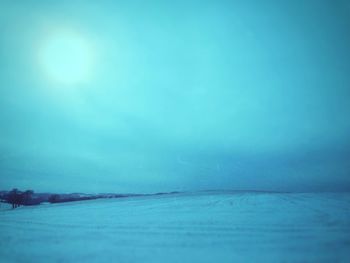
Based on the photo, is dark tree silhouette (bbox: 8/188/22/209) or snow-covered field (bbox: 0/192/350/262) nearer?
snow-covered field (bbox: 0/192/350/262)

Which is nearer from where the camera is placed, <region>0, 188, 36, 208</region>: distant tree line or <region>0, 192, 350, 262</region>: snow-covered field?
<region>0, 192, 350, 262</region>: snow-covered field

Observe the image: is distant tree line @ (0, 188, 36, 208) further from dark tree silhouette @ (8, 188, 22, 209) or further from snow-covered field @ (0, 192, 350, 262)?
snow-covered field @ (0, 192, 350, 262)

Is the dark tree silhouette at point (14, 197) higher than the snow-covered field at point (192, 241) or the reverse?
higher

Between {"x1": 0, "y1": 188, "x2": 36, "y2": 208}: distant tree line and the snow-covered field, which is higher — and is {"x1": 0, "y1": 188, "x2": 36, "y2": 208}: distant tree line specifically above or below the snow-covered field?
above

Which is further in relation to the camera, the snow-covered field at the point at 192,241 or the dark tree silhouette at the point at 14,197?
the dark tree silhouette at the point at 14,197

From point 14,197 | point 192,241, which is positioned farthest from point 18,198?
point 192,241

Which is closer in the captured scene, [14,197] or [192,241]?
[192,241]

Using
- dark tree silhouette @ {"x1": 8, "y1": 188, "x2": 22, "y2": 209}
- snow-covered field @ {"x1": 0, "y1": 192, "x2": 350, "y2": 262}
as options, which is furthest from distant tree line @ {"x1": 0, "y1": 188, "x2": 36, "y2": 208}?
snow-covered field @ {"x1": 0, "y1": 192, "x2": 350, "y2": 262}

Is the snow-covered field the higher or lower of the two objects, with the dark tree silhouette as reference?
lower

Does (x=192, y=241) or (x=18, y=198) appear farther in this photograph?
(x=18, y=198)

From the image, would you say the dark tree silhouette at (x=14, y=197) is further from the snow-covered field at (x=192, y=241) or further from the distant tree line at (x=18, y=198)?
the snow-covered field at (x=192, y=241)

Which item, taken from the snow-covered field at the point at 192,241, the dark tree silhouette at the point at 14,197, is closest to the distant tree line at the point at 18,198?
the dark tree silhouette at the point at 14,197

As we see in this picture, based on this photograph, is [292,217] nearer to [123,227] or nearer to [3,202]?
[123,227]

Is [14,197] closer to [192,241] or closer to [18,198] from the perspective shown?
[18,198]
